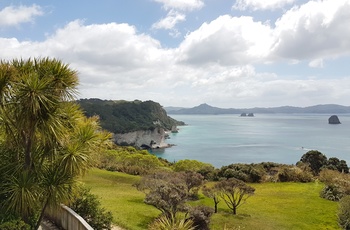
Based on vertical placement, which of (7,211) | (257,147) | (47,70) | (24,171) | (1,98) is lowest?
(257,147)

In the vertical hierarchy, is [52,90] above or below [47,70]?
below

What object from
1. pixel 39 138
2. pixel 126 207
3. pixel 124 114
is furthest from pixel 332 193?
pixel 124 114

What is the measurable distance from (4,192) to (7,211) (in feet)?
1.95

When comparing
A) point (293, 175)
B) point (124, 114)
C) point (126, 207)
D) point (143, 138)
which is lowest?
point (143, 138)

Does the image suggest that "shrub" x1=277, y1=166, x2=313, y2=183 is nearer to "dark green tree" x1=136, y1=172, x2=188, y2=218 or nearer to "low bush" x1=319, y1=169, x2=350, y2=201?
"low bush" x1=319, y1=169, x2=350, y2=201

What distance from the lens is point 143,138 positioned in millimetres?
151375

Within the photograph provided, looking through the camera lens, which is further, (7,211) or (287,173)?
(287,173)

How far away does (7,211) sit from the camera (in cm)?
894

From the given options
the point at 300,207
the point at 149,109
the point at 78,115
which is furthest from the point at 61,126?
the point at 149,109

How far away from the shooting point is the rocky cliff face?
5477 inches

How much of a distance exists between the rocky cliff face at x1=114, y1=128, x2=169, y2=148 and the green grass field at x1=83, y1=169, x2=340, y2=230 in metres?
110

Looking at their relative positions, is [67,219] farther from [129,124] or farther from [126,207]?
[129,124]

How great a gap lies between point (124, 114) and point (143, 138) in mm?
24167

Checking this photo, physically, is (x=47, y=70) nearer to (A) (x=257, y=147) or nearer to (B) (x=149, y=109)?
(A) (x=257, y=147)
